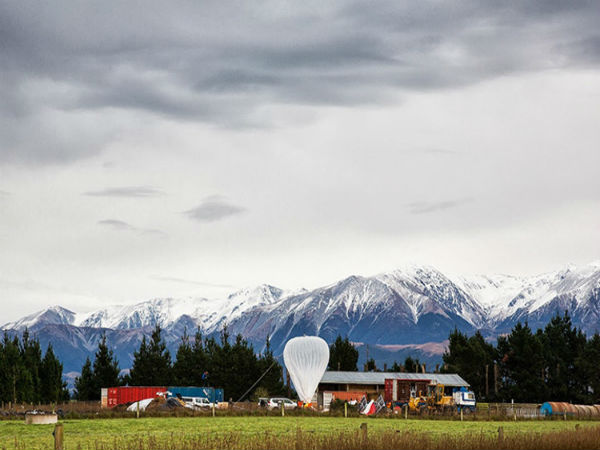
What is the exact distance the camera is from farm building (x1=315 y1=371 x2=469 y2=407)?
121688mm

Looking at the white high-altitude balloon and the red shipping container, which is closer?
the red shipping container

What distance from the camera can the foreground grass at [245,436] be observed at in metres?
37.8

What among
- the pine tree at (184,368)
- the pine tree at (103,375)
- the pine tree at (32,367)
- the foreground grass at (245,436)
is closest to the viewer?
the foreground grass at (245,436)

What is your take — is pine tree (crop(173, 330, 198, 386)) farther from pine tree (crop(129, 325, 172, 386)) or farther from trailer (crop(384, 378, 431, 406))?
trailer (crop(384, 378, 431, 406))

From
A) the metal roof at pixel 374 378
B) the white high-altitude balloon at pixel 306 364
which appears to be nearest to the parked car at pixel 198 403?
the white high-altitude balloon at pixel 306 364

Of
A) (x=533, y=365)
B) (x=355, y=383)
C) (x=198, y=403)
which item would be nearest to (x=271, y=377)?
(x=355, y=383)

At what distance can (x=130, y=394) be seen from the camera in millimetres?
107812

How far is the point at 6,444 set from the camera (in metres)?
46.4

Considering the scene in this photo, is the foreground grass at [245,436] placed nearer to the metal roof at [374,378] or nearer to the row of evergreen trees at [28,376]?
the row of evergreen trees at [28,376]

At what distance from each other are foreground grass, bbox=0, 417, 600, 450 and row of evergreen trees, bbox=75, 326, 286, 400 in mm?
56385

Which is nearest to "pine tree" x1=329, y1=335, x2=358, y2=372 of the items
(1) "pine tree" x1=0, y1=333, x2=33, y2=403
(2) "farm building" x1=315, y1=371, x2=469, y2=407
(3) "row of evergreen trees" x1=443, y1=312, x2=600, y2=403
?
(3) "row of evergreen trees" x1=443, y1=312, x2=600, y2=403

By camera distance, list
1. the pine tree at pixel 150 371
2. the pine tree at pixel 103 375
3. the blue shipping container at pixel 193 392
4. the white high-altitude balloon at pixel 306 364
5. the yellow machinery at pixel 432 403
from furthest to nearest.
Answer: the pine tree at pixel 150 371, the pine tree at pixel 103 375, the white high-altitude balloon at pixel 306 364, the blue shipping container at pixel 193 392, the yellow machinery at pixel 432 403

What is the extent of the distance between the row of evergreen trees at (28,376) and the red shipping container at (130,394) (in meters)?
11.2

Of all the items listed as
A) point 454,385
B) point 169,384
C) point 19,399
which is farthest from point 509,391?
point 19,399
